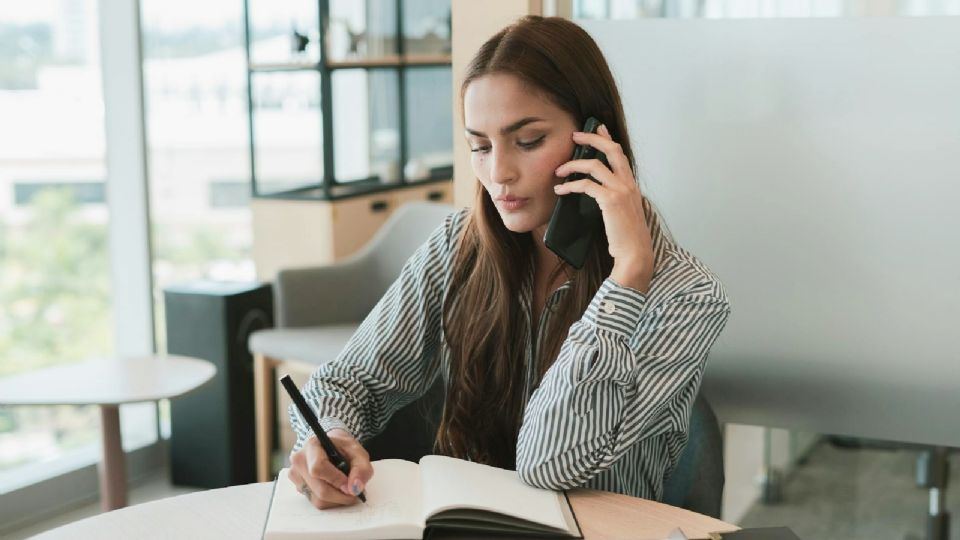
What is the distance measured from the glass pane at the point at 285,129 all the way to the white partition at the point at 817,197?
2346 millimetres

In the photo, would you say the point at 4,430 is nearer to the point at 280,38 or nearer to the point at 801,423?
the point at 280,38

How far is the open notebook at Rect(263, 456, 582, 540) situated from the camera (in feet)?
3.91

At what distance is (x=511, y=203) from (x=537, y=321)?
22cm

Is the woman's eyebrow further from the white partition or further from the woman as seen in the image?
the white partition

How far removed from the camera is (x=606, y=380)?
1.46 m

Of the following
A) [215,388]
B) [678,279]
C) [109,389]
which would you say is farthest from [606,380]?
[215,388]

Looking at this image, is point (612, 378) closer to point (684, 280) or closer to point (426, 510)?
point (684, 280)

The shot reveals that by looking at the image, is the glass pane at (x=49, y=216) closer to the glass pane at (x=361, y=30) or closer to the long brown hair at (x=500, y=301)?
the glass pane at (x=361, y=30)

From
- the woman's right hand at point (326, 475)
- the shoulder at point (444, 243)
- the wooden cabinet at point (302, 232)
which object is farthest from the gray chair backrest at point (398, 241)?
the woman's right hand at point (326, 475)

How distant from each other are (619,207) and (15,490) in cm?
245

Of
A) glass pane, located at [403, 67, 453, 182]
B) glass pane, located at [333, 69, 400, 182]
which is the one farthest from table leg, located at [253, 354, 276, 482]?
glass pane, located at [403, 67, 453, 182]

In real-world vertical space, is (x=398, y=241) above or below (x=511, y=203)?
below

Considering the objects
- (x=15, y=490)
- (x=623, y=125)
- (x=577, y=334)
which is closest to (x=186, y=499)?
(x=577, y=334)

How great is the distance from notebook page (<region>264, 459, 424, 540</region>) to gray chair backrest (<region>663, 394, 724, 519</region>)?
488 mm
